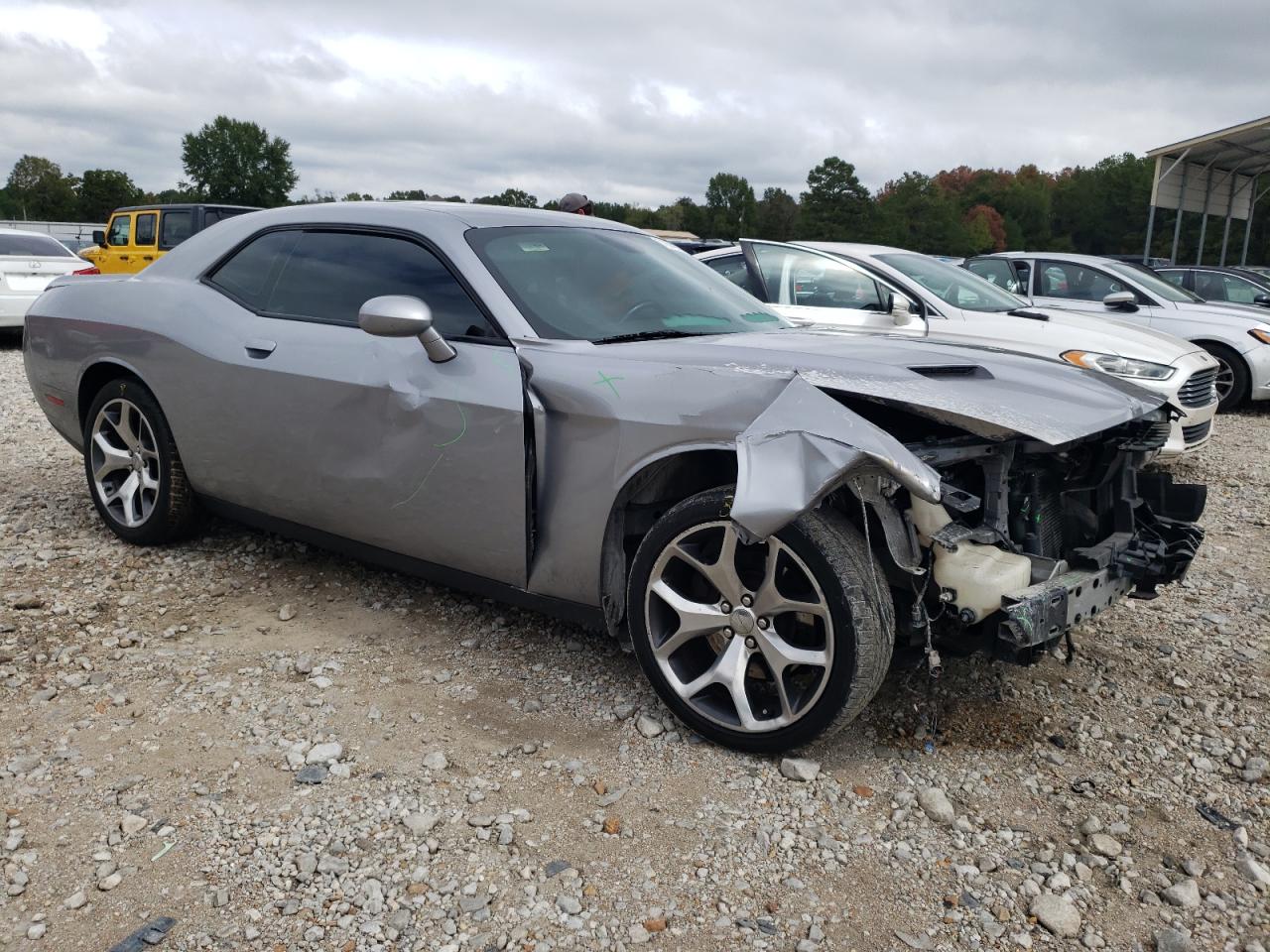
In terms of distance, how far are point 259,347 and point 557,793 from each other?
2093 mm

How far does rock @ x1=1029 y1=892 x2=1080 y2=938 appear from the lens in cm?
213

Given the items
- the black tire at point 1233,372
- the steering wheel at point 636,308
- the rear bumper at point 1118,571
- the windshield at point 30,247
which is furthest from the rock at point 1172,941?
the windshield at point 30,247

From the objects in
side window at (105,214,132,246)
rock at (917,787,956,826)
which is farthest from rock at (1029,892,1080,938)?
side window at (105,214,132,246)

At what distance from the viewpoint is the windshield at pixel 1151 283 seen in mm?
9682

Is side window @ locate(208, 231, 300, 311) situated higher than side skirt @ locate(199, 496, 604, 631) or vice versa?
side window @ locate(208, 231, 300, 311)

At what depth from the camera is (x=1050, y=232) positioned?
311 ft

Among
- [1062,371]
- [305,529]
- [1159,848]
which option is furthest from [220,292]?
[1159,848]

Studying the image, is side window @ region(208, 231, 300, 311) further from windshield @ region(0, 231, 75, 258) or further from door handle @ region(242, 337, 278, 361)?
windshield @ region(0, 231, 75, 258)

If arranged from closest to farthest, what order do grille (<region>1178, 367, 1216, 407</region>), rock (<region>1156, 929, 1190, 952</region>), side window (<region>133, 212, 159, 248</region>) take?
rock (<region>1156, 929, 1190, 952</region>) → grille (<region>1178, 367, 1216, 407</region>) → side window (<region>133, 212, 159, 248</region>)

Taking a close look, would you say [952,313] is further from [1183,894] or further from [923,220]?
[923,220]

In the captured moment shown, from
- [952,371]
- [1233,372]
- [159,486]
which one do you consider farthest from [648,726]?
[1233,372]

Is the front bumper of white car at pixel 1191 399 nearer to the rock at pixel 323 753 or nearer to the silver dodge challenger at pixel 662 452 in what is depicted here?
the silver dodge challenger at pixel 662 452

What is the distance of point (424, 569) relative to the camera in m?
3.44

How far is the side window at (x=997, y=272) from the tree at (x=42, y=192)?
298ft
